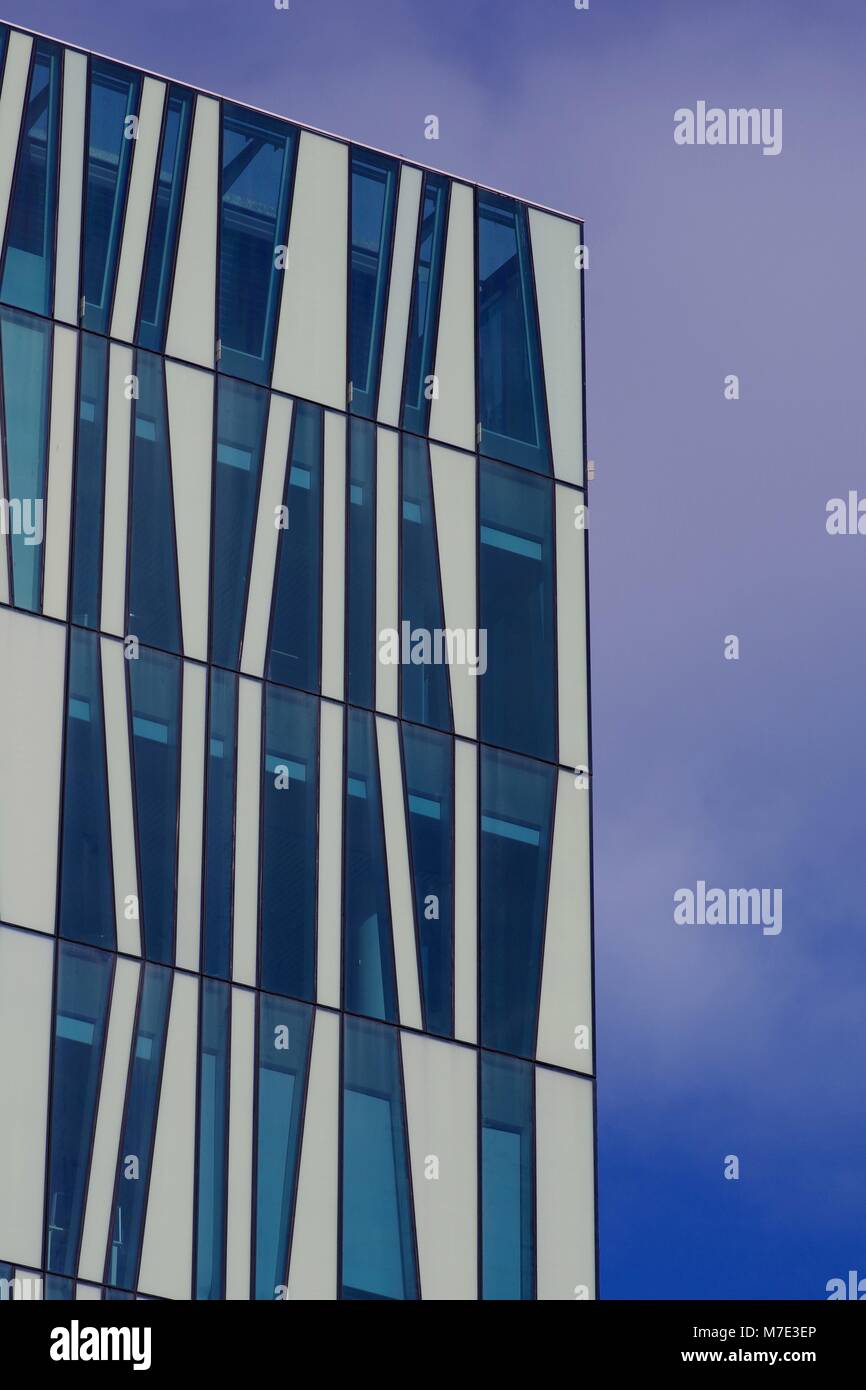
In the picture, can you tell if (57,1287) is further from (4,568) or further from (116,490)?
(116,490)

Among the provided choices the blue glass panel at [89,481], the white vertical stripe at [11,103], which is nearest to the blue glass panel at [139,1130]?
the blue glass panel at [89,481]

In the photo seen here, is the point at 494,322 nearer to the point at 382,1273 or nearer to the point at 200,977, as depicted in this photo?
the point at 200,977

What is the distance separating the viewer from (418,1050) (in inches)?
1335

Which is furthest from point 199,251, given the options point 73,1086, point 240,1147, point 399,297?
point 240,1147

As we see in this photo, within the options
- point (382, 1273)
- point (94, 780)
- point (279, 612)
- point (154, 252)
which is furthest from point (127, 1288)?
point (154, 252)

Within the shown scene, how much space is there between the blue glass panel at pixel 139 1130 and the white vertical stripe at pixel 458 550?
6085 millimetres

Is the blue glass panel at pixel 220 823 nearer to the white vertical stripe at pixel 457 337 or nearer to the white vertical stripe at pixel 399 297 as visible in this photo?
the white vertical stripe at pixel 399 297

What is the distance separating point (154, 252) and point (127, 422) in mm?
2764

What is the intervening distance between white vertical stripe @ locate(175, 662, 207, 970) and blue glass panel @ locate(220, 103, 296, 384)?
16.4 feet

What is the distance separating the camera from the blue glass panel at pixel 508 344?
38062mm

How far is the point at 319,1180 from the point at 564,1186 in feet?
12.1

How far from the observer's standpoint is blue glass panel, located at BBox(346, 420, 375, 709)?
1395 inches

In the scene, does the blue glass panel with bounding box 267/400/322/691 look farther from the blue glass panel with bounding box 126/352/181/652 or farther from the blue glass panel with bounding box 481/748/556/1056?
the blue glass panel with bounding box 481/748/556/1056

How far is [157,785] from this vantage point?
1316 inches
